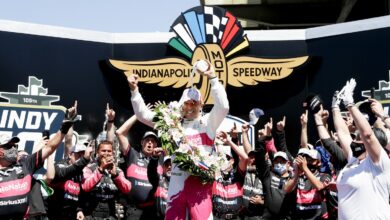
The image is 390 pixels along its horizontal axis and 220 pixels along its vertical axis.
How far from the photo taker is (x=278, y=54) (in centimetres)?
1331

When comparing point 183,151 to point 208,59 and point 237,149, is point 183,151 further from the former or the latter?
point 208,59

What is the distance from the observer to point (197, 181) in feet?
24.5

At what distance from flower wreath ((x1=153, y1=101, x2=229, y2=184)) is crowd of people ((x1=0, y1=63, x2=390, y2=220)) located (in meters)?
0.09

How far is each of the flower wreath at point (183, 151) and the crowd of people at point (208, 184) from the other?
0.09m

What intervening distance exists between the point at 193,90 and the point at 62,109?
5.71 meters

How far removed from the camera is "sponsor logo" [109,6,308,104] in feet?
43.5

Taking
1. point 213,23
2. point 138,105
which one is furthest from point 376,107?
point 213,23

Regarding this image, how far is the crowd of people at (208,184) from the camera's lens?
20.1 feet

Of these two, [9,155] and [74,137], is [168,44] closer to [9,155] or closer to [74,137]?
[74,137]

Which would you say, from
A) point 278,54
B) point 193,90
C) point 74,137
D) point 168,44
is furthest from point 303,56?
point 193,90

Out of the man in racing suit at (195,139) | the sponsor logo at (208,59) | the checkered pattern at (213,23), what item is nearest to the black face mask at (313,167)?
the man in racing suit at (195,139)

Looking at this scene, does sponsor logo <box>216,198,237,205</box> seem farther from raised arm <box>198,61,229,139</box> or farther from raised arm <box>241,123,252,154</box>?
raised arm <box>198,61,229,139</box>

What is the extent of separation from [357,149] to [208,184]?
1.84 meters

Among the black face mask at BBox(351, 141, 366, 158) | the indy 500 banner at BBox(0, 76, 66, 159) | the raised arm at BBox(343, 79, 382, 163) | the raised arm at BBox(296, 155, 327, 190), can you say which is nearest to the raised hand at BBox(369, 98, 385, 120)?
the black face mask at BBox(351, 141, 366, 158)
